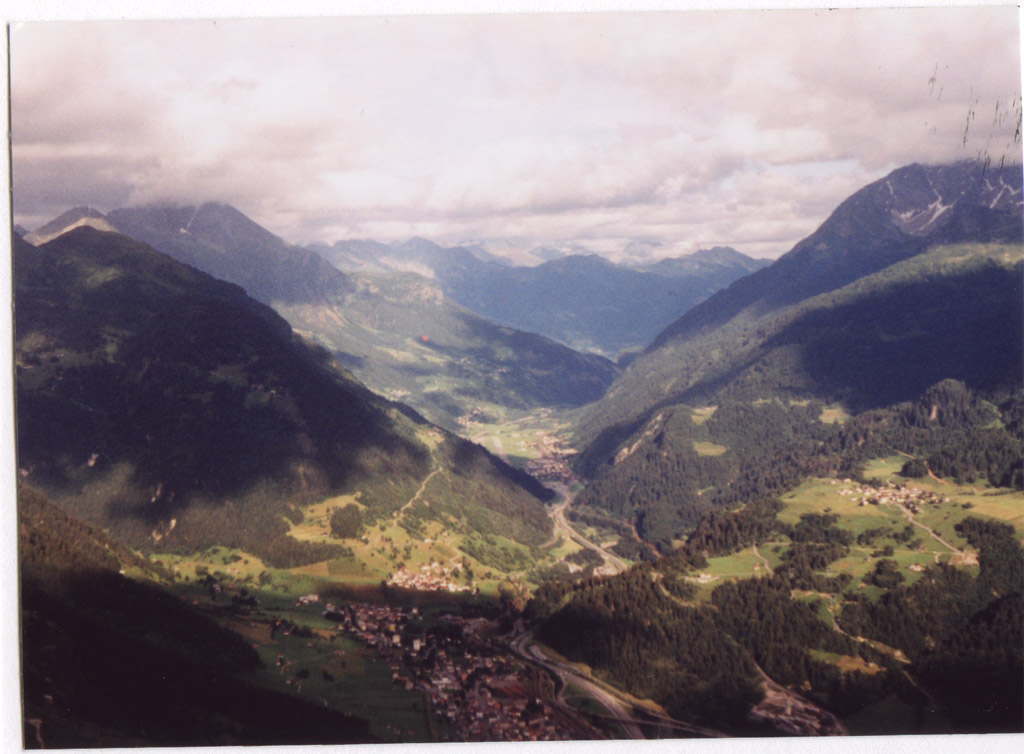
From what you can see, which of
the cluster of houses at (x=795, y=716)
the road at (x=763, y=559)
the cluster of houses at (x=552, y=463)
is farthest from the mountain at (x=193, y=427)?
the cluster of houses at (x=795, y=716)

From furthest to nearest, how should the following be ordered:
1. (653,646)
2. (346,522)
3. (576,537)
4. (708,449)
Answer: (708,449) < (576,537) < (346,522) < (653,646)

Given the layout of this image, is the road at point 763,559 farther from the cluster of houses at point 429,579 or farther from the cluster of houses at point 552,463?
the cluster of houses at point 552,463

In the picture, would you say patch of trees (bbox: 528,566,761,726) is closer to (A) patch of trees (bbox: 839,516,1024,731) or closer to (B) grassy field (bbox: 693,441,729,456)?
(A) patch of trees (bbox: 839,516,1024,731)

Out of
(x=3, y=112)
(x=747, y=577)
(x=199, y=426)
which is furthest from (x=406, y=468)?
(x=3, y=112)

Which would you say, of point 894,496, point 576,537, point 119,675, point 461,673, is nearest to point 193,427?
point 119,675

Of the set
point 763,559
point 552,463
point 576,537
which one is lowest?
point 576,537

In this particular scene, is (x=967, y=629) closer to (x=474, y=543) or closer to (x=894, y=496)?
(x=894, y=496)
